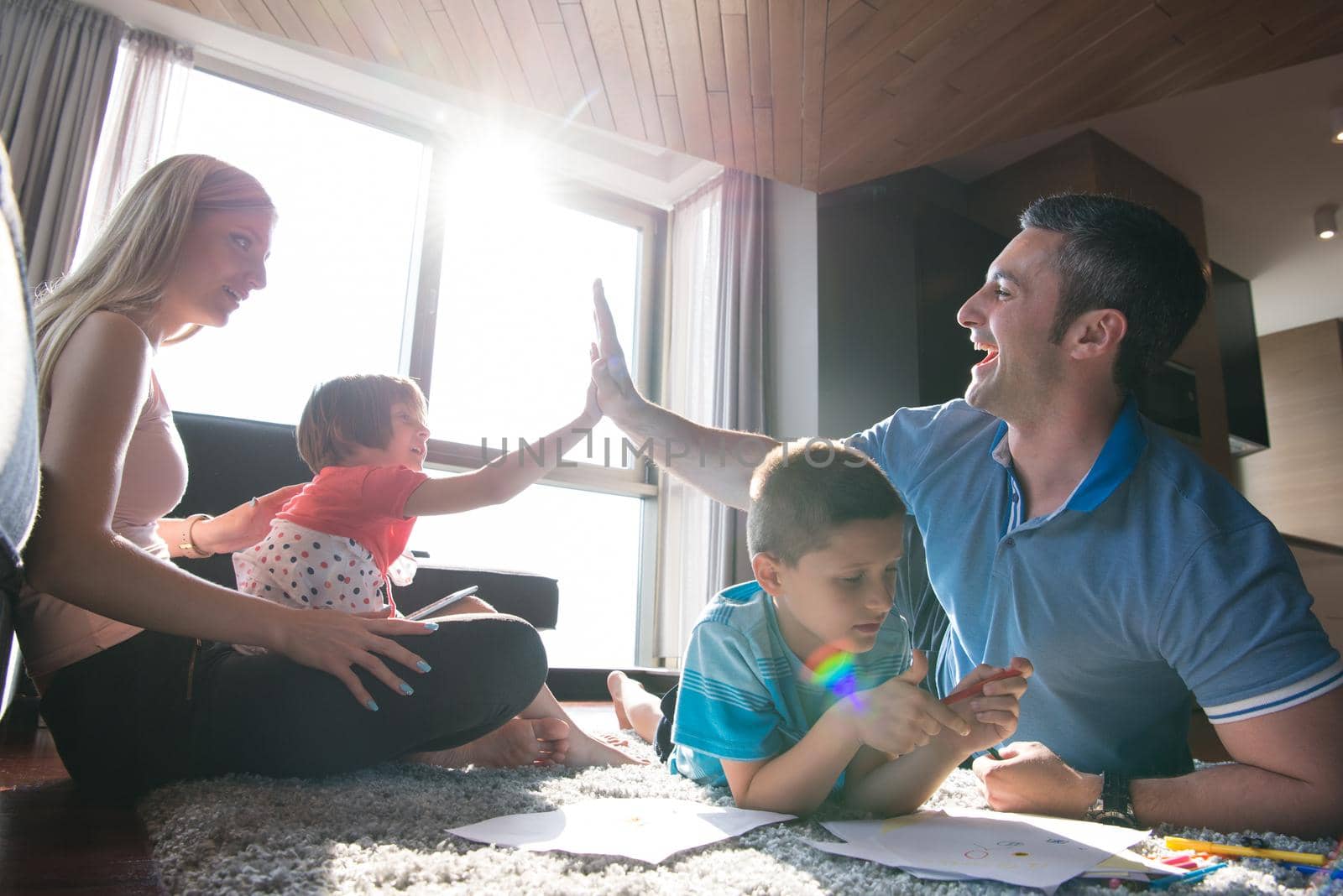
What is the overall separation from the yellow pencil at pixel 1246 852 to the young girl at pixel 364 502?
86cm

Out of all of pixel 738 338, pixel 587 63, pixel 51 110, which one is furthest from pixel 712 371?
pixel 51 110

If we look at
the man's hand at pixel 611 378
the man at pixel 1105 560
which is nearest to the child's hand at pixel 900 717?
the man at pixel 1105 560

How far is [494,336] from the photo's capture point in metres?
4.39

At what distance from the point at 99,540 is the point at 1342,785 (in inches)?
54.2

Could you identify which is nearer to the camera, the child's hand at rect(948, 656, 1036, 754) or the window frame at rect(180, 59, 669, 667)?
the child's hand at rect(948, 656, 1036, 754)

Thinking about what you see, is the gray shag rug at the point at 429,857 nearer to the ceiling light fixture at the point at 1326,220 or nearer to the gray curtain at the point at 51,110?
the gray curtain at the point at 51,110

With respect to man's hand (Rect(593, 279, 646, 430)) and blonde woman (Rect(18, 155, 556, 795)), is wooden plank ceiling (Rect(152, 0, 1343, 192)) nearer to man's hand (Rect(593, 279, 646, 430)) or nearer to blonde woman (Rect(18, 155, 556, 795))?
man's hand (Rect(593, 279, 646, 430))

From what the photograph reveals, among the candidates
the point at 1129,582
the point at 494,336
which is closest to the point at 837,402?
the point at 494,336

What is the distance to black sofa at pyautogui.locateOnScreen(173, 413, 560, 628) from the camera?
2076 mm

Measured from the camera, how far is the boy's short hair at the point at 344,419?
4.70 feet

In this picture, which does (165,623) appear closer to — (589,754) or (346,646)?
(346,646)

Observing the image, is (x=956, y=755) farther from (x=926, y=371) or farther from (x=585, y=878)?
(x=926, y=371)

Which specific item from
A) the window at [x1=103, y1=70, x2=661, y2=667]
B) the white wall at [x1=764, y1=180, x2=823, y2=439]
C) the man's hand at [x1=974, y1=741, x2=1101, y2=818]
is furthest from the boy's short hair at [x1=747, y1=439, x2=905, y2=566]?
the white wall at [x1=764, y1=180, x2=823, y2=439]

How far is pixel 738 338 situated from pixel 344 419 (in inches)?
117
